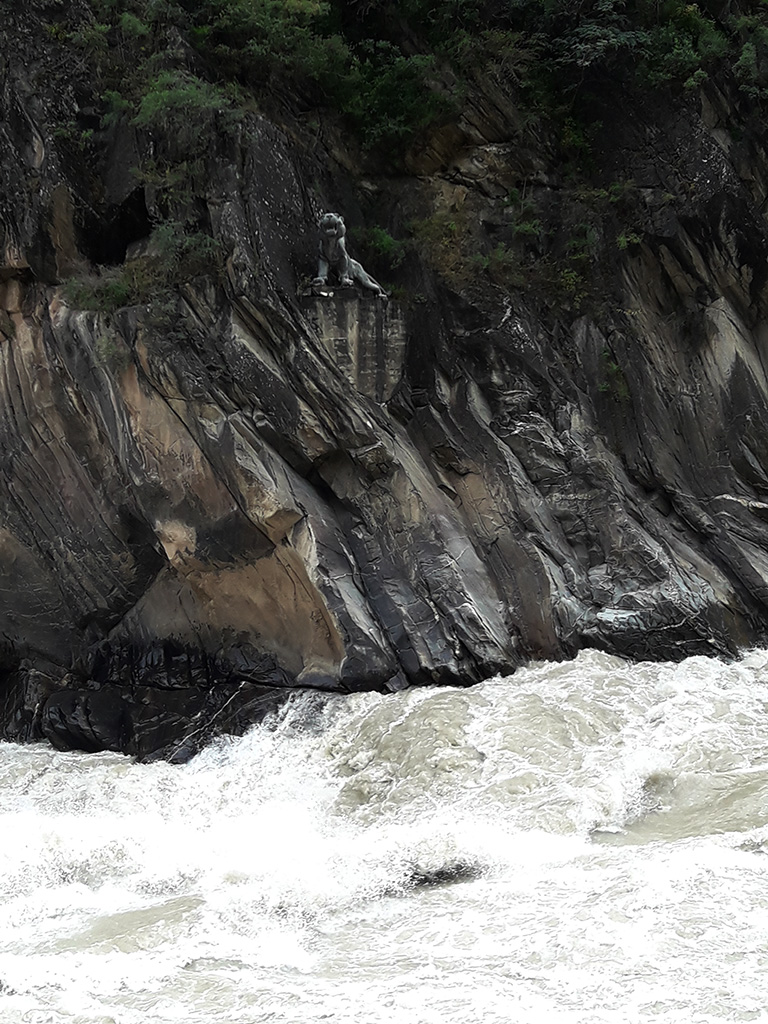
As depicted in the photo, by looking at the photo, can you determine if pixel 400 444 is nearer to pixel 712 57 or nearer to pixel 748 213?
pixel 748 213

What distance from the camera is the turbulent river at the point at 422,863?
5668mm

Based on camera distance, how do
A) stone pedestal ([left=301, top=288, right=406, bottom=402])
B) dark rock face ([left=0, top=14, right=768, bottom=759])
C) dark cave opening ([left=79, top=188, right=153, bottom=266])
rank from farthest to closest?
dark cave opening ([left=79, top=188, right=153, bottom=266]) → stone pedestal ([left=301, top=288, right=406, bottom=402]) → dark rock face ([left=0, top=14, right=768, bottom=759])

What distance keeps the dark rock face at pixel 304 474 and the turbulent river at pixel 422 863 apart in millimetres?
807

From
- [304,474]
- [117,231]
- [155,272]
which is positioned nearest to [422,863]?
[304,474]

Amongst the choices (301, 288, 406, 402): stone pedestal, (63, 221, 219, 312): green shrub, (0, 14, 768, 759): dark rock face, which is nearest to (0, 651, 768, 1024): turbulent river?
(0, 14, 768, 759): dark rock face

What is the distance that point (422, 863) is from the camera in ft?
24.6

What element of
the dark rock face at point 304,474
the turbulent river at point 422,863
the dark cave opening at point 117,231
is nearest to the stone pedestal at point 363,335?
the dark rock face at point 304,474

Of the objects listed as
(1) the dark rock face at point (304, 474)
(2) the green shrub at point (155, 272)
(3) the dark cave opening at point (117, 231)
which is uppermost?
(3) the dark cave opening at point (117, 231)

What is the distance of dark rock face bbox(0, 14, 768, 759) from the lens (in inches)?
431

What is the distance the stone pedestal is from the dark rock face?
3 cm

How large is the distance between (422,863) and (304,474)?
17.5ft

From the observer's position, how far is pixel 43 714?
11.8 m

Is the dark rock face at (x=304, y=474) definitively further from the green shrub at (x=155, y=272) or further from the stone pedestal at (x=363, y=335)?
the green shrub at (x=155, y=272)

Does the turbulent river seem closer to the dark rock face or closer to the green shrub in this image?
the dark rock face
